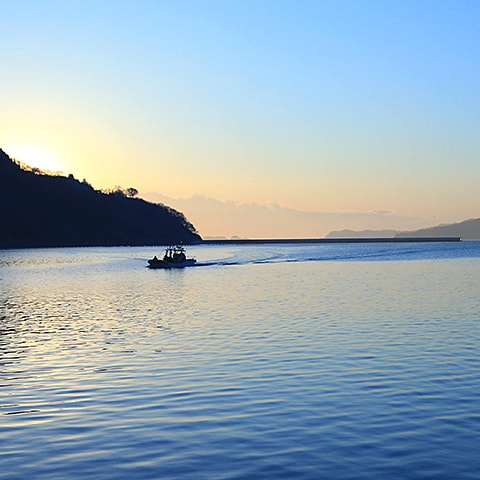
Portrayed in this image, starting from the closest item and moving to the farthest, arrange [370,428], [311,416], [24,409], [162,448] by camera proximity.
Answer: [162,448] < [370,428] < [311,416] < [24,409]

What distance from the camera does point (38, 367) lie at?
36.1 m

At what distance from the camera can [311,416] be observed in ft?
81.8

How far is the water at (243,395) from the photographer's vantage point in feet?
65.4

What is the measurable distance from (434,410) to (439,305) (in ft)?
141

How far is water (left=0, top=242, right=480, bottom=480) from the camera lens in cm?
1992

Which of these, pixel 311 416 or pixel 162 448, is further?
pixel 311 416

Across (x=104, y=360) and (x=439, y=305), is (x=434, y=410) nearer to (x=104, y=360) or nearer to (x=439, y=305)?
(x=104, y=360)

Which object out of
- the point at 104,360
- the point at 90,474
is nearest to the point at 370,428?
→ the point at 90,474

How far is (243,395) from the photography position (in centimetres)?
2858

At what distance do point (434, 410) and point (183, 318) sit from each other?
119 ft

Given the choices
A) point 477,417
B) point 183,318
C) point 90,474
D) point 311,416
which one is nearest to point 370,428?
point 311,416

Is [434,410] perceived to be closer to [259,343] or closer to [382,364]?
[382,364]

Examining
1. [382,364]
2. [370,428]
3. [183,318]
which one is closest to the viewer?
[370,428]

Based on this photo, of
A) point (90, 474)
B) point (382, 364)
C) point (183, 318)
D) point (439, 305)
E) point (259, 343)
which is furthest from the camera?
point (439, 305)
